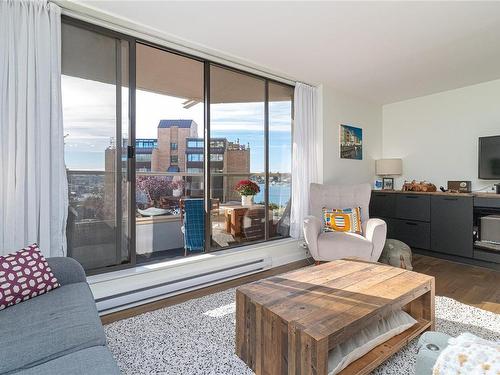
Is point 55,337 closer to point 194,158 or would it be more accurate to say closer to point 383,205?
point 194,158

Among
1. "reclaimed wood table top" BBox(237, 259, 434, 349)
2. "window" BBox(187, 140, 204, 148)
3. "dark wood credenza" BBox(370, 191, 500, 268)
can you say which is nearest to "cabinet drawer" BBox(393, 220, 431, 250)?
"dark wood credenza" BBox(370, 191, 500, 268)

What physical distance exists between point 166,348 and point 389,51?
321 centimetres

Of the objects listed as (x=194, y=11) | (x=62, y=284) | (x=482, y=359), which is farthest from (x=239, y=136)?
(x=482, y=359)

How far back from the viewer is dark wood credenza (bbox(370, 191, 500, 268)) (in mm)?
3400

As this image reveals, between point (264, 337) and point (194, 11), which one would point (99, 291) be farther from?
point (194, 11)

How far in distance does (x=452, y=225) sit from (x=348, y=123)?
1.94 m

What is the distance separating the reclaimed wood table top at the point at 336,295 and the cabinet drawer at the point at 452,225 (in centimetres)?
222

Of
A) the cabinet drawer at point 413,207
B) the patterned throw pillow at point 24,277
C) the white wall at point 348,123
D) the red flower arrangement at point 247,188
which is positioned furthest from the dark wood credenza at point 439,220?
the patterned throw pillow at point 24,277

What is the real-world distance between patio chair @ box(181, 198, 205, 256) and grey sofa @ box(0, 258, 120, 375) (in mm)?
1577

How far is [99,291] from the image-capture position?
220 cm

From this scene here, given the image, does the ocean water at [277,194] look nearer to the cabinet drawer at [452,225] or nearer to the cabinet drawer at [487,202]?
the cabinet drawer at [452,225]

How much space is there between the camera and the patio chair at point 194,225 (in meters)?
3.13

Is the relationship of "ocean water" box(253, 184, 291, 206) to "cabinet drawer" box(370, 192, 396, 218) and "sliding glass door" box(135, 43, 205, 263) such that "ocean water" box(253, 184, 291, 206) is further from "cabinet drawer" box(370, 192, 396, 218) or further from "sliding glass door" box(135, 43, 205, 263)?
"cabinet drawer" box(370, 192, 396, 218)

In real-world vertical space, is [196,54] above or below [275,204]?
above
